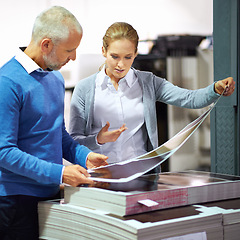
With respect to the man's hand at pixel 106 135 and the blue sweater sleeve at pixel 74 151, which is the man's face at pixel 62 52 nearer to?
the blue sweater sleeve at pixel 74 151

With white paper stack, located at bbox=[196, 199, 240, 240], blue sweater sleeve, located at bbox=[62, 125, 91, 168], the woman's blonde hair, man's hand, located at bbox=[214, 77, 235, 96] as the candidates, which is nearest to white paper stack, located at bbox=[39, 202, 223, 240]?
white paper stack, located at bbox=[196, 199, 240, 240]

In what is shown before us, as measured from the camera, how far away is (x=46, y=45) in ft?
3.54

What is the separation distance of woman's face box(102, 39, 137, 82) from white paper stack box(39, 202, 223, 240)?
24.2 inches

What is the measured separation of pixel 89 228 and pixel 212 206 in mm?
296

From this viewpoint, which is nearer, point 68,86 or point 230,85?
point 230,85

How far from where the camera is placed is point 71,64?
10.3 ft

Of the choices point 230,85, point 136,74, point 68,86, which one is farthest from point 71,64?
point 230,85

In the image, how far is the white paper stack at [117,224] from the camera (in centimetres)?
81

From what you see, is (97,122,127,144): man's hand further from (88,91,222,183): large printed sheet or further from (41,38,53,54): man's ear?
(41,38,53,54): man's ear

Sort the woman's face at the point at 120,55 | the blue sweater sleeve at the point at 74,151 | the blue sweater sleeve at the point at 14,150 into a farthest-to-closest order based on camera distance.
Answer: the woman's face at the point at 120,55 < the blue sweater sleeve at the point at 74,151 < the blue sweater sleeve at the point at 14,150

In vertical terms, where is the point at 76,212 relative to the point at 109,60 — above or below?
below

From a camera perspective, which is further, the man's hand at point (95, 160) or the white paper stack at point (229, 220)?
the man's hand at point (95, 160)

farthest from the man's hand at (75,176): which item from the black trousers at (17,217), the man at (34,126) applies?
the black trousers at (17,217)

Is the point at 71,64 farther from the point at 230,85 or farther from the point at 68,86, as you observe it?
the point at 230,85
